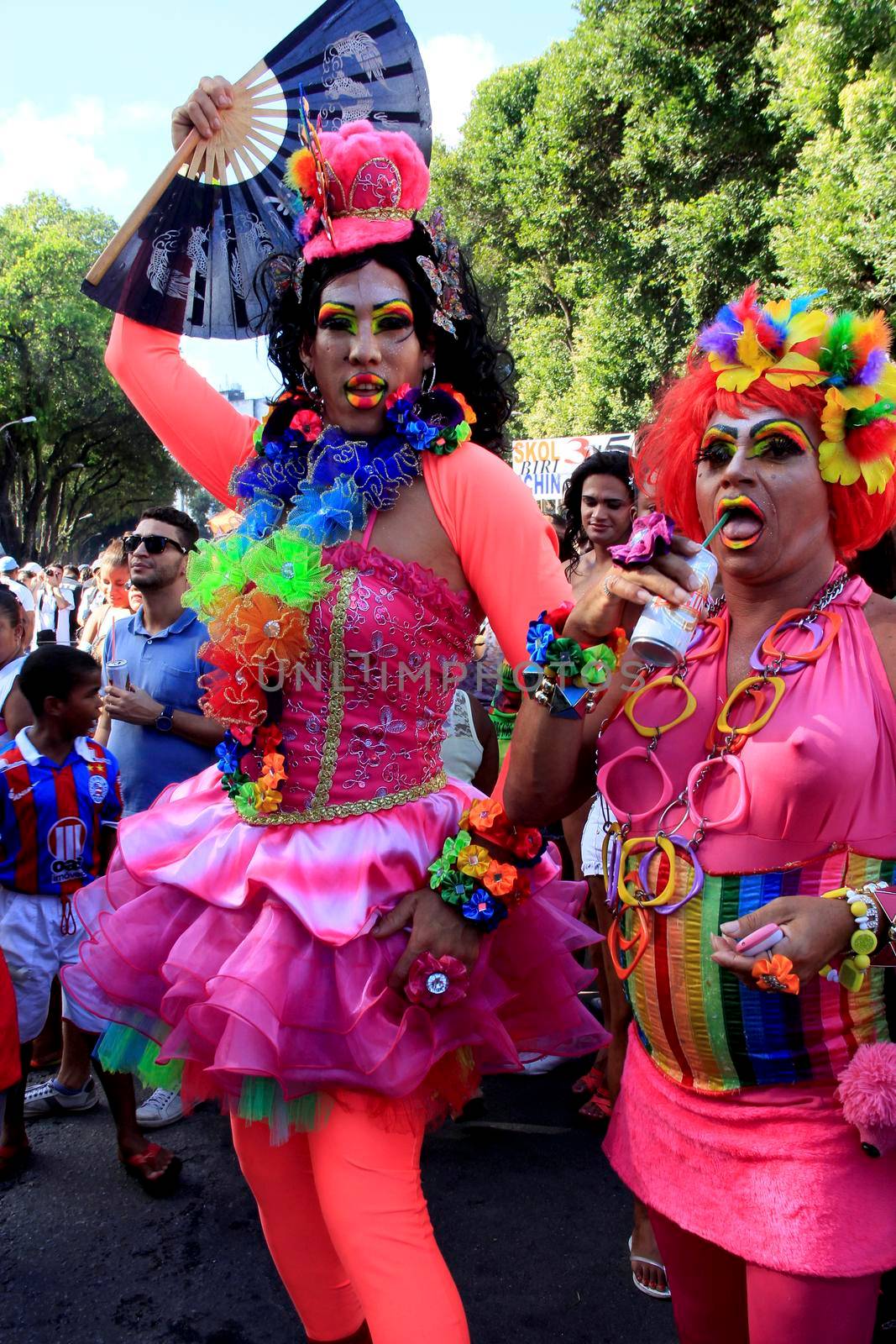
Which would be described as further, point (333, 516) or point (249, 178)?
point (249, 178)

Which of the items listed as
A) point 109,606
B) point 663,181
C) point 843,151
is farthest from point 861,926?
point 663,181

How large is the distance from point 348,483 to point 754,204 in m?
18.0

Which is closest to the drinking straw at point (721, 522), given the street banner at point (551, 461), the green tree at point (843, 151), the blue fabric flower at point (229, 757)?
the blue fabric flower at point (229, 757)

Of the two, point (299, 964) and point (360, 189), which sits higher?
point (360, 189)

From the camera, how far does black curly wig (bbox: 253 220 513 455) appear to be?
2.28 metres

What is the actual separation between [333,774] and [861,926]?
101cm

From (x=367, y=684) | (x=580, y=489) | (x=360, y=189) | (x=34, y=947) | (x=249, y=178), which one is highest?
(x=249, y=178)

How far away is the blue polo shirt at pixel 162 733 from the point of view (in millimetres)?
4160

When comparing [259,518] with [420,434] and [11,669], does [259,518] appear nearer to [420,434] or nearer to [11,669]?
[420,434]

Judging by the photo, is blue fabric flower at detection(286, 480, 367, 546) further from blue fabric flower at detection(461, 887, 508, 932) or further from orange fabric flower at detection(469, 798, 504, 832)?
blue fabric flower at detection(461, 887, 508, 932)

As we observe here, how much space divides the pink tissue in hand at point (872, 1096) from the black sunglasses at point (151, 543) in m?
3.33

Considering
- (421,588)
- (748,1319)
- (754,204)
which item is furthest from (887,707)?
(754,204)

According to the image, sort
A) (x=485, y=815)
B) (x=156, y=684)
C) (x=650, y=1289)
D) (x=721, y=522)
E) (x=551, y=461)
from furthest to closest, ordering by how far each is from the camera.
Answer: (x=551, y=461) → (x=156, y=684) → (x=650, y=1289) → (x=485, y=815) → (x=721, y=522)

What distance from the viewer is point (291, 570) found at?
2.09m
